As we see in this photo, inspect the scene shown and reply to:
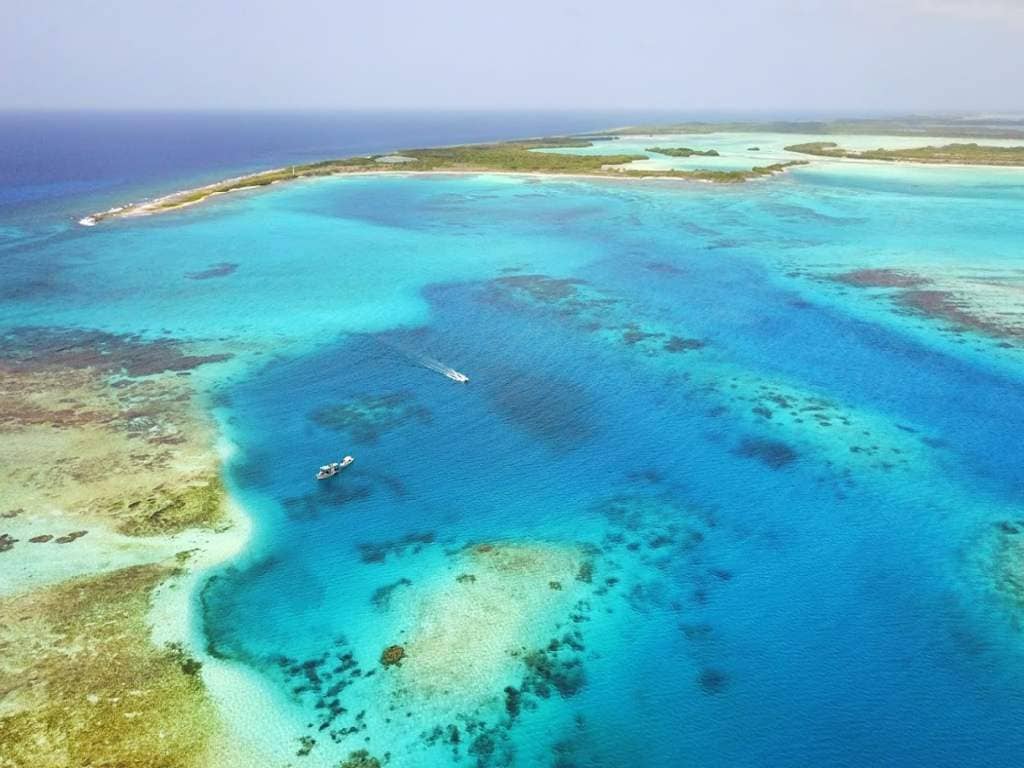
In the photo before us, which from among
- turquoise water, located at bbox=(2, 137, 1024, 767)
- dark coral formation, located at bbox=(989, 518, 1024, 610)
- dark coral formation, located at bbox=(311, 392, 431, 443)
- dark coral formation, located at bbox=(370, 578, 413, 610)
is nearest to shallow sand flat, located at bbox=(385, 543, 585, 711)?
turquoise water, located at bbox=(2, 137, 1024, 767)

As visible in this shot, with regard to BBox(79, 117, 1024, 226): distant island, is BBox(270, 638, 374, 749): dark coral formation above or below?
below

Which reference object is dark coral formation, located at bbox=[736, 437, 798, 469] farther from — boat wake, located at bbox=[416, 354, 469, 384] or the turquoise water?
boat wake, located at bbox=[416, 354, 469, 384]

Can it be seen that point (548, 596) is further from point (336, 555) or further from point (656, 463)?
point (656, 463)

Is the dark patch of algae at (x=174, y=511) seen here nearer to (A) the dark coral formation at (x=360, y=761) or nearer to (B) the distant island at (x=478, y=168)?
(A) the dark coral formation at (x=360, y=761)

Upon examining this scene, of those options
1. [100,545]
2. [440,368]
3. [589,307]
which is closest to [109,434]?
[100,545]

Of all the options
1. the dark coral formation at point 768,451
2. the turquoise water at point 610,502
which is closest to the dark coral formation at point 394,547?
the turquoise water at point 610,502
